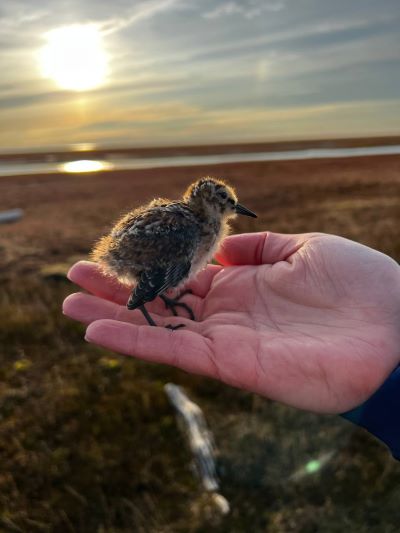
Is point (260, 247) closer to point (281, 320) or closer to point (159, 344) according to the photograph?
point (281, 320)

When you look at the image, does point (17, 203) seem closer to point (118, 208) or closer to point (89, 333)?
point (118, 208)

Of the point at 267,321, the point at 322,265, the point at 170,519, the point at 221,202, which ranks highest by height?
the point at 221,202

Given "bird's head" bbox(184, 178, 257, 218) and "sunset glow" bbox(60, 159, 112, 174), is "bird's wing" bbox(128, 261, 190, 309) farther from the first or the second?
"sunset glow" bbox(60, 159, 112, 174)

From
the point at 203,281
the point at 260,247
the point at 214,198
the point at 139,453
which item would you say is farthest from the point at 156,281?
the point at 139,453

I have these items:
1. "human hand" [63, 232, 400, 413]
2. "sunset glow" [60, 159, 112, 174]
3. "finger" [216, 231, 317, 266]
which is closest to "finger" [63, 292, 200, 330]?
"human hand" [63, 232, 400, 413]

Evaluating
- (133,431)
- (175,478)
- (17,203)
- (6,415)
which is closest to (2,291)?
(6,415)

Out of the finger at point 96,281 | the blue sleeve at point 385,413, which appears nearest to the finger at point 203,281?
the finger at point 96,281

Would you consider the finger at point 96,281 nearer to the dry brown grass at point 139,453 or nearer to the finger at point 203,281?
the finger at point 203,281
